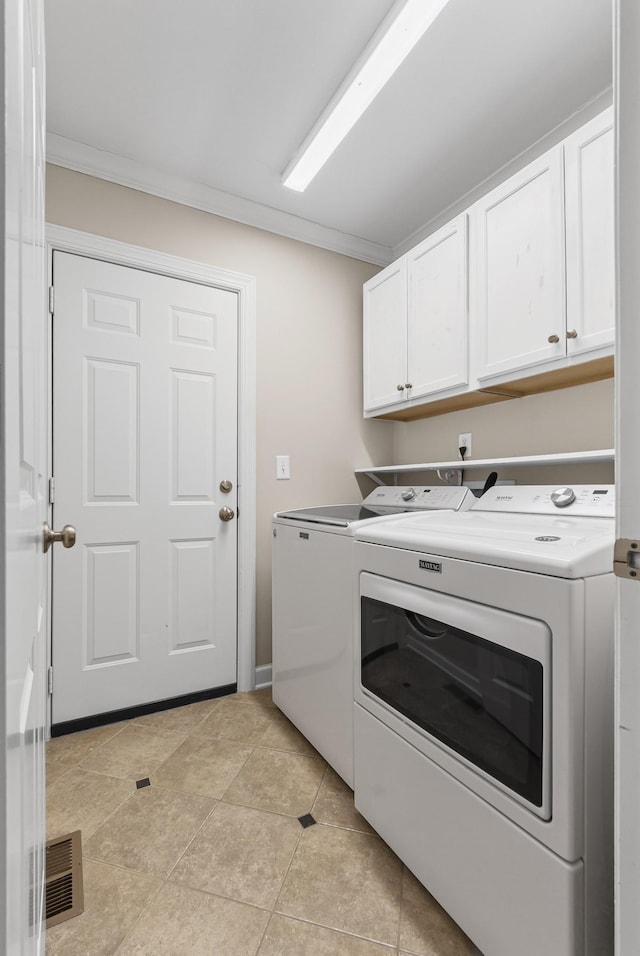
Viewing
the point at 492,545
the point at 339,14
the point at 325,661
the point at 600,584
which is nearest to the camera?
the point at 600,584

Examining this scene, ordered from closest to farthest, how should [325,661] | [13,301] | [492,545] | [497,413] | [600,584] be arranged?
[13,301]
[600,584]
[492,545]
[325,661]
[497,413]

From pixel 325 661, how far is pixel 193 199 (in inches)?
87.8

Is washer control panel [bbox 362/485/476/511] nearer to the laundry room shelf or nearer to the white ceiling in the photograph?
the laundry room shelf

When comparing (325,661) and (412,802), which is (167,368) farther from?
(412,802)

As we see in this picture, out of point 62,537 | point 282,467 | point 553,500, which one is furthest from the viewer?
point 282,467

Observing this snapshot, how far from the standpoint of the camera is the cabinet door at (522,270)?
1541mm

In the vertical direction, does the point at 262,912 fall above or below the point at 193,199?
below

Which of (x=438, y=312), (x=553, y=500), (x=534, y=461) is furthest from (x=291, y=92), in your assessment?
(x=553, y=500)

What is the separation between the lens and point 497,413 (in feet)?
7.00

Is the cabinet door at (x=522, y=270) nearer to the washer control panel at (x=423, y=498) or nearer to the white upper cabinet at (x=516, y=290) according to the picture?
the white upper cabinet at (x=516, y=290)

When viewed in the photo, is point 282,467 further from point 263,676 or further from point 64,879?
point 64,879

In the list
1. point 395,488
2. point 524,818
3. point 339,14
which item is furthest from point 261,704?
point 339,14

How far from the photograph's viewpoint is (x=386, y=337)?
2404 mm

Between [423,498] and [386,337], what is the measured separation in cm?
91
